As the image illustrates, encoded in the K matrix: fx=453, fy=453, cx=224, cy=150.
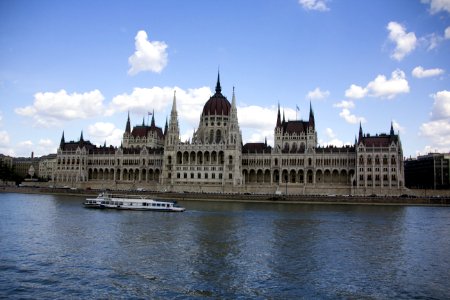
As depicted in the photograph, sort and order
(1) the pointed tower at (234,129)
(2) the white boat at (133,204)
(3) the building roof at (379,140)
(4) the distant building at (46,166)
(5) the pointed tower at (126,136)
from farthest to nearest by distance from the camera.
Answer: (4) the distant building at (46,166), (5) the pointed tower at (126,136), (1) the pointed tower at (234,129), (3) the building roof at (379,140), (2) the white boat at (133,204)

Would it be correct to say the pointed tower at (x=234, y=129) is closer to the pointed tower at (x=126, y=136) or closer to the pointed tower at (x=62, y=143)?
the pointed tower at (x=126, y=136)

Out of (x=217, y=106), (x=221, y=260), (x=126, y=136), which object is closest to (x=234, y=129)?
(x=217, y=106)

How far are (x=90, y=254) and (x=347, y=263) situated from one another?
1754 centimetres

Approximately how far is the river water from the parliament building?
5855 cm

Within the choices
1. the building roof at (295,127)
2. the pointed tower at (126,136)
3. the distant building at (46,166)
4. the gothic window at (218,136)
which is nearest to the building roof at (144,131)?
the pointed tower at (126,136)

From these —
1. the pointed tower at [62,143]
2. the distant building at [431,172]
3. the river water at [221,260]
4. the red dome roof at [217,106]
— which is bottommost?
the river water at [221,260]

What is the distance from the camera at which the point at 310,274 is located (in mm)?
26984

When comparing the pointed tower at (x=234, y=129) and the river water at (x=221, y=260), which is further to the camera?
the pointed tower at (x=234, y=129)

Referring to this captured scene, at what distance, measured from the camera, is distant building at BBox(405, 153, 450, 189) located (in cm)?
13612

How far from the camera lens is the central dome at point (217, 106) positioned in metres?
131

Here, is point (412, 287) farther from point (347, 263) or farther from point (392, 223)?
point (392, 223)

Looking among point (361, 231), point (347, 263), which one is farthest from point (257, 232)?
point (347, 263)

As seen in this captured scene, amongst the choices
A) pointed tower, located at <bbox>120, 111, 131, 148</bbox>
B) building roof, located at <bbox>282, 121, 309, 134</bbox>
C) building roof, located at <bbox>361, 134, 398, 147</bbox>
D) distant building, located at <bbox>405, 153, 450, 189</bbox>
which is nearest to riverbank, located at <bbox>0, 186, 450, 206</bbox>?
building roof, located at <bbox>361, 134, 398, 147</bbox>

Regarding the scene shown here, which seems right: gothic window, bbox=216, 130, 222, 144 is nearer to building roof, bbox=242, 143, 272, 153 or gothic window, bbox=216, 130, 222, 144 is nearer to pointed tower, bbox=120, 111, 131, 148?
building roof, bbox=242, 143, 272, 153
